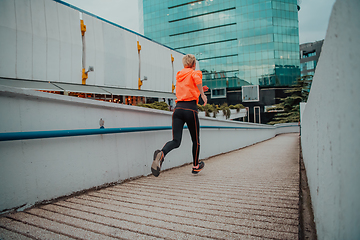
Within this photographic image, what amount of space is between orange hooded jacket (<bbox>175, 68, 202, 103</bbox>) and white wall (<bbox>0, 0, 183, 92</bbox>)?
35.8 ft

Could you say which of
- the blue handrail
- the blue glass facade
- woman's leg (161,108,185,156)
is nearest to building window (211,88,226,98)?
the blue glass facade

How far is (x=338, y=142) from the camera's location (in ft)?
3.41

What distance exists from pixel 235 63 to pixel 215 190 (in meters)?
48.6

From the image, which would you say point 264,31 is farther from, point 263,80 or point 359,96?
point 359,96

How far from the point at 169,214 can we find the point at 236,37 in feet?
170

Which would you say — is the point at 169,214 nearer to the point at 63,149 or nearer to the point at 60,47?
the point at 63,149

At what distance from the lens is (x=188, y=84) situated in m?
3.47

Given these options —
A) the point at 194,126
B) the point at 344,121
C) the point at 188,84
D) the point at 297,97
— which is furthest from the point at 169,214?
the point at 297,97

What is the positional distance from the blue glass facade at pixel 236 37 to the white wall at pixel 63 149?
4630 centimetres

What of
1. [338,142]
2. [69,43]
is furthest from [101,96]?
[338,142]

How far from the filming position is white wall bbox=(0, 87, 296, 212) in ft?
6.99

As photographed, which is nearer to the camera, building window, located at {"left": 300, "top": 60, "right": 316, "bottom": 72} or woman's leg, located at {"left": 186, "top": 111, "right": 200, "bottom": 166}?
woman's leg, located at {"left": 186, "top": 111, "right": 200, "bottom": 166}

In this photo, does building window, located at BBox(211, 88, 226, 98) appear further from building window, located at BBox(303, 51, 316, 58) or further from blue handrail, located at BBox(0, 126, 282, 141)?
blue handrail, located at BBox(0, 126, 282, 141)

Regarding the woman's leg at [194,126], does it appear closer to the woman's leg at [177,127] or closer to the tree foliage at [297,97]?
the woman's leg at [177,127]
